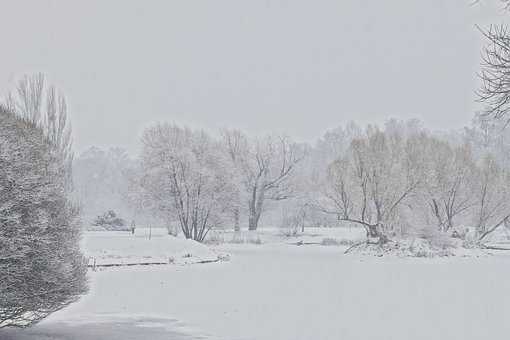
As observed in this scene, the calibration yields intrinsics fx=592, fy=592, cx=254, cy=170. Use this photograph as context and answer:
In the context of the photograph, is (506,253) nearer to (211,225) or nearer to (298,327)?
(211,225)

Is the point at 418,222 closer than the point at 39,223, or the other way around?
the point at 39,223

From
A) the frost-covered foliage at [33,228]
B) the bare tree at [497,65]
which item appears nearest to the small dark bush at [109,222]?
the frost-covered foliage at [33,228]

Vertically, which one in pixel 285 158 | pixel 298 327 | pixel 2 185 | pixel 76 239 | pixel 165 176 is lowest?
pixel 298 327

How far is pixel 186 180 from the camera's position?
42.1 m

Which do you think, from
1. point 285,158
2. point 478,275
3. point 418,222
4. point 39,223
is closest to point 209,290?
point 39,223

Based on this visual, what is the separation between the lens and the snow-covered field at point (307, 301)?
10438 millimetres

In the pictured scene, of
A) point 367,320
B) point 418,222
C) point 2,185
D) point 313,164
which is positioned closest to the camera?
point 2,185

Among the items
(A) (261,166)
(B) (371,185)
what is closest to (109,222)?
(A) (261,166)

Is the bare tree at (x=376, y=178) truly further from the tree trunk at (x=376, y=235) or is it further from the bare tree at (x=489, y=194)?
the bare tree at (x=489, y=194)

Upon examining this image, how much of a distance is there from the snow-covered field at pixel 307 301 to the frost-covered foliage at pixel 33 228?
2.18 metres

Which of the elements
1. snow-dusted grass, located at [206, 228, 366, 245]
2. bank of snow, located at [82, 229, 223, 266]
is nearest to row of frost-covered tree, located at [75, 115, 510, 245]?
snow-dusted grass, located at [206, 228, 366, 245]

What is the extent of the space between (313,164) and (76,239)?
3291 inches

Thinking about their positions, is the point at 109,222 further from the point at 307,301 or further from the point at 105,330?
the point at 105,330

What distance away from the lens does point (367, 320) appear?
11438 millimetres
